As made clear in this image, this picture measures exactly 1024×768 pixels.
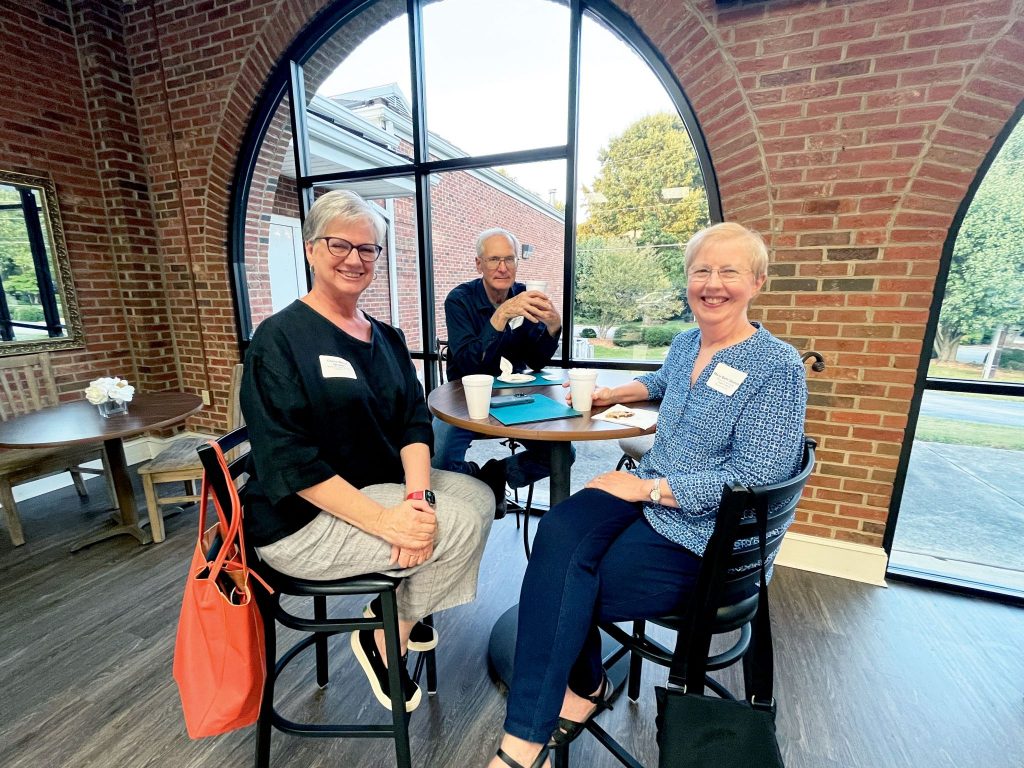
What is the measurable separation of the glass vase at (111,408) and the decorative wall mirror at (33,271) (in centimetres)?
108

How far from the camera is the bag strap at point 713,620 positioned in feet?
2.65

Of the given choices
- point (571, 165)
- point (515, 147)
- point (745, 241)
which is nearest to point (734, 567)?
point (745, 241)

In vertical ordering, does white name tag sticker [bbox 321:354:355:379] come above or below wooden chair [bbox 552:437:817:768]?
above

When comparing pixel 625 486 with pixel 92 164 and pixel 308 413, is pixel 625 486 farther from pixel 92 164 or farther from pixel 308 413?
pixel 92 164

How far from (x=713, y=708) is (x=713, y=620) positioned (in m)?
0.17

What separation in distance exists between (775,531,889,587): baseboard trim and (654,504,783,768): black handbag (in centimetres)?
163

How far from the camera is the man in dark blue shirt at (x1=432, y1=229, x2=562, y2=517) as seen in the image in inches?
72.7

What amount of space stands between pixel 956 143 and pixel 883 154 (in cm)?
23

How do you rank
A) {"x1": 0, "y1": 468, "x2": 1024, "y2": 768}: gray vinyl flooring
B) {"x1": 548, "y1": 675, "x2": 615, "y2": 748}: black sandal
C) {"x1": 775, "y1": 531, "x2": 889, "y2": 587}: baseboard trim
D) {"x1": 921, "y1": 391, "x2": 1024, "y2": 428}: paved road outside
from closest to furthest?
{"x1": 548, "y1": 675, "x2": 615, "y2": 748}: black sandal
{"x1": 0, "y1": 468, "x2": 1024, "y2": 768}: gray vinyl flooring
{"x1": 921, "y1": 391, "x2": 1024, "y2": 428}: paved road outside
{"x1": 775, "y1": 531, "x2": 889, "y2": 587}: baseboard trim

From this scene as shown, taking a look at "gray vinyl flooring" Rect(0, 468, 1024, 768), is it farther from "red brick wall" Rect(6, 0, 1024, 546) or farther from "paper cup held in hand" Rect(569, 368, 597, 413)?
"paper cup held in hand" Rect(569, 368, 597, 413)

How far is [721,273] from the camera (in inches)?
44.6

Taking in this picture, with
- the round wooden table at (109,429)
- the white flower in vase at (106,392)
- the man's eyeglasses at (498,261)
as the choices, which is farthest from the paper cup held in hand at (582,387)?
the white flower in vase at (106,392)

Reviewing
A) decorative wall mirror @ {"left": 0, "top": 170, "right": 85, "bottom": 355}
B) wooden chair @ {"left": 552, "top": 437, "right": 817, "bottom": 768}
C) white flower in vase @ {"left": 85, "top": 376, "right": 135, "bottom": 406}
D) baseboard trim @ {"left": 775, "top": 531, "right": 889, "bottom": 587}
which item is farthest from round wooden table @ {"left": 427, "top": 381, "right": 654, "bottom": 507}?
decorative wall mirror @ {"left": 0, "top": 170, "right": 85, "bottom": 355}

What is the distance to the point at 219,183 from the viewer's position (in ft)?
10.8
